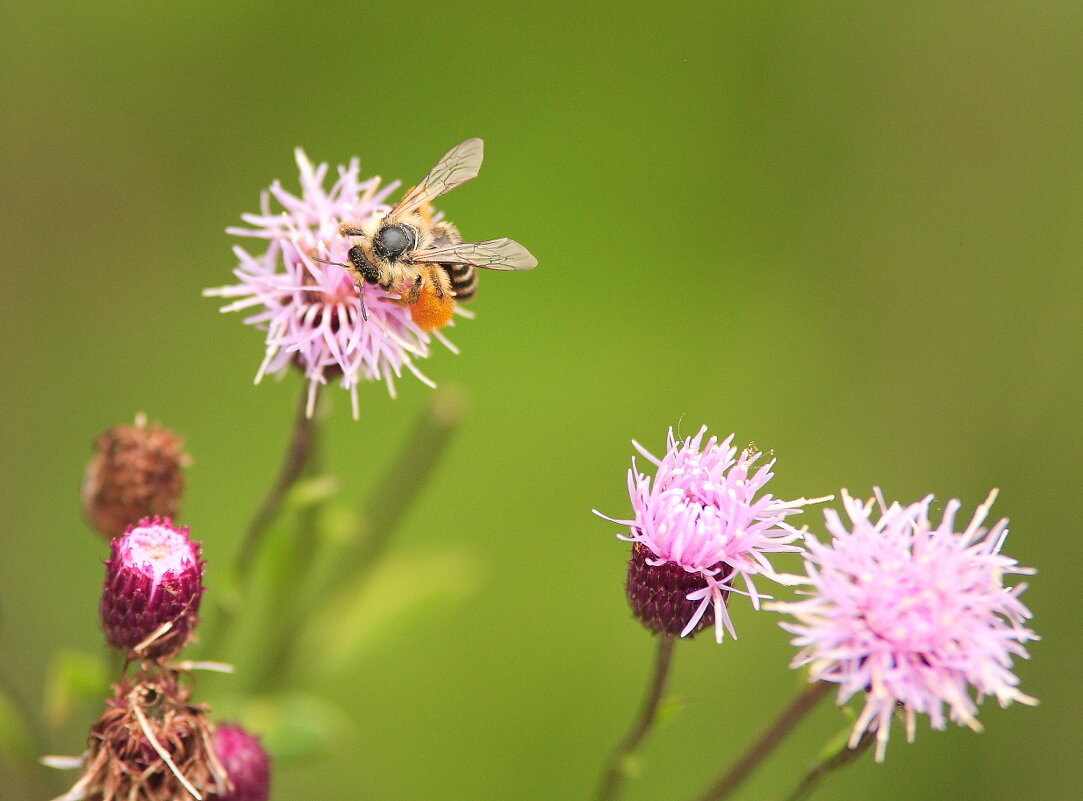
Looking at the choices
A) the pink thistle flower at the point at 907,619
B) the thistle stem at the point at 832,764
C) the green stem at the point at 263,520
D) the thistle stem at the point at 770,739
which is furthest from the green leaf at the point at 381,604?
the pink thistle flower at the point at 907,619

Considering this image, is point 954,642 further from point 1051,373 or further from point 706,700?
point 1051,373

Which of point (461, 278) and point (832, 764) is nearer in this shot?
point (832, 764)

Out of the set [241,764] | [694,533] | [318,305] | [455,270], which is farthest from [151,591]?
[694,533]

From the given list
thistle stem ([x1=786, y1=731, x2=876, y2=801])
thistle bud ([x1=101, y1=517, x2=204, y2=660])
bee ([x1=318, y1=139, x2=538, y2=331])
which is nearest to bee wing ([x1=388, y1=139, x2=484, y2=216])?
bee ([x1=318, y1=139, x2=538, y2=331])

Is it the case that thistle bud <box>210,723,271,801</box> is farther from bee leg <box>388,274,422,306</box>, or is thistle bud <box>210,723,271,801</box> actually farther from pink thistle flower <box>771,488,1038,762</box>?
pink thistle flower <box>771,488,1038,762</box>

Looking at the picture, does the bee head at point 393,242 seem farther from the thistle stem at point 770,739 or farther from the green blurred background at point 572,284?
the green blurred background at point 572,284

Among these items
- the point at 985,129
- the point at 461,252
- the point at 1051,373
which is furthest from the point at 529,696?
the point at 985,129

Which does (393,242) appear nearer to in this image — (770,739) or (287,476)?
(287,476)
